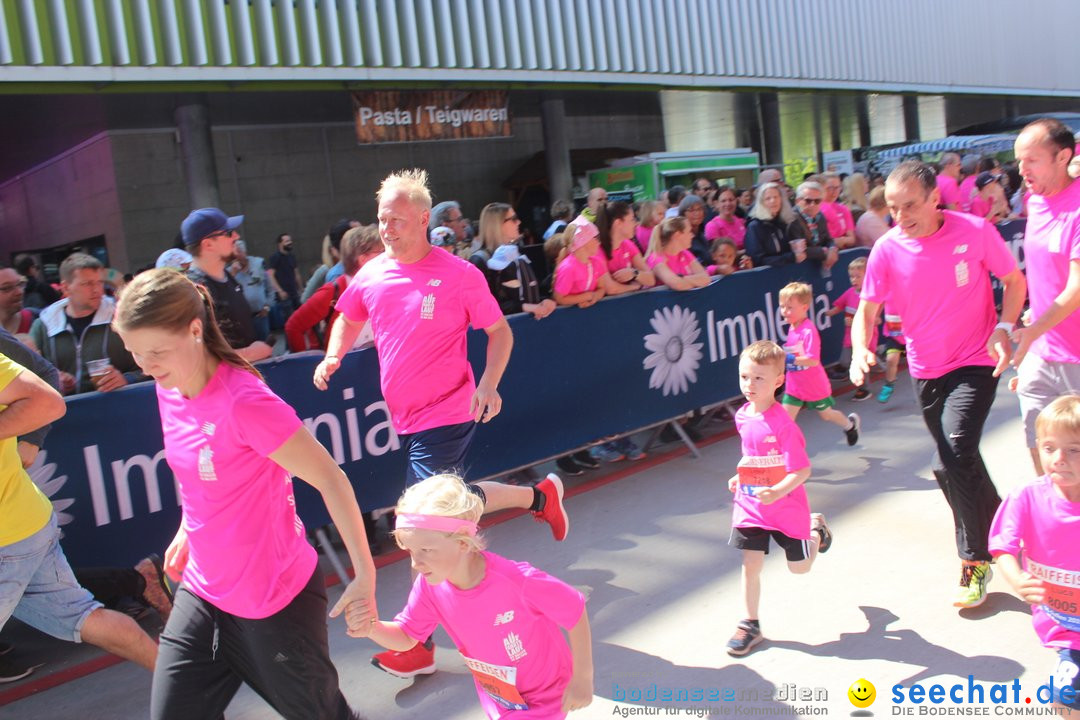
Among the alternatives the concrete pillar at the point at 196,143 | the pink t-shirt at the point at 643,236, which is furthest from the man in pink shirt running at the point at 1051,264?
the concrete pillar at the point at 196,143

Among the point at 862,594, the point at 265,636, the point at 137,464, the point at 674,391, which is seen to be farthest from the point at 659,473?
the point at 265,636

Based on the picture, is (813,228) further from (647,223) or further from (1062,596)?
(1062,596)

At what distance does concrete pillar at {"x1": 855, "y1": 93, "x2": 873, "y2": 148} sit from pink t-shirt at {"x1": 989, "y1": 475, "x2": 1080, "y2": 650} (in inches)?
795

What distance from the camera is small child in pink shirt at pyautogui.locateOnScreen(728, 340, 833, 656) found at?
4000mm

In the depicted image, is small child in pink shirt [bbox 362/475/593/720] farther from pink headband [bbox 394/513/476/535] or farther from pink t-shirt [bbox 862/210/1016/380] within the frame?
pink t-shirt [bbox 862/210/1016/380]

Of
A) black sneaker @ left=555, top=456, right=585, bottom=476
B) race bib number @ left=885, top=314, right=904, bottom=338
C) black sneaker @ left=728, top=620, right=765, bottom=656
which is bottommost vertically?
black sneaker @ left=728, top=620, right=765, bottom=656

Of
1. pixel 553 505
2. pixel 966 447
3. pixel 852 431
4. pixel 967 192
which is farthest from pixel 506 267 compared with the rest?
pixel 967 192

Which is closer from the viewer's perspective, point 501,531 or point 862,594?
point 862,594

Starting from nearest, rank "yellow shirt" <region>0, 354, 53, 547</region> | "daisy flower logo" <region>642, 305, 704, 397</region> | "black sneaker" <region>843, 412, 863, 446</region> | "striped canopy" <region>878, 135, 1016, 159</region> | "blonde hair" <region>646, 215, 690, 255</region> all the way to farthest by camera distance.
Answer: "yellow shirt" <region>0, 354, 53, 547</region> → "black sneaker" <region>843, 412, 863, 446</region> → "daisy flower logo" <region>642, 305, 704, 397</region> → "blonde hair" <region>646, 215, 690, 255</region> → "striped canopy" <region>878, 135, 1016, 159</region>

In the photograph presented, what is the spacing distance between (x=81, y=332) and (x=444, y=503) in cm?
372

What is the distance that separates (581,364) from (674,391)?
1022 millimetres

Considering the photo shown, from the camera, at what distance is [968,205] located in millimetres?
11539

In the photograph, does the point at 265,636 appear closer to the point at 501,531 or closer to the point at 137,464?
the point at 137,464

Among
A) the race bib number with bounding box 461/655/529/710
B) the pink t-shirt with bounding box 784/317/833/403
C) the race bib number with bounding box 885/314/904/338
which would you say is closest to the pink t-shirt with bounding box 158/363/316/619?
the race bib number with bounding box 461/655/529/710
